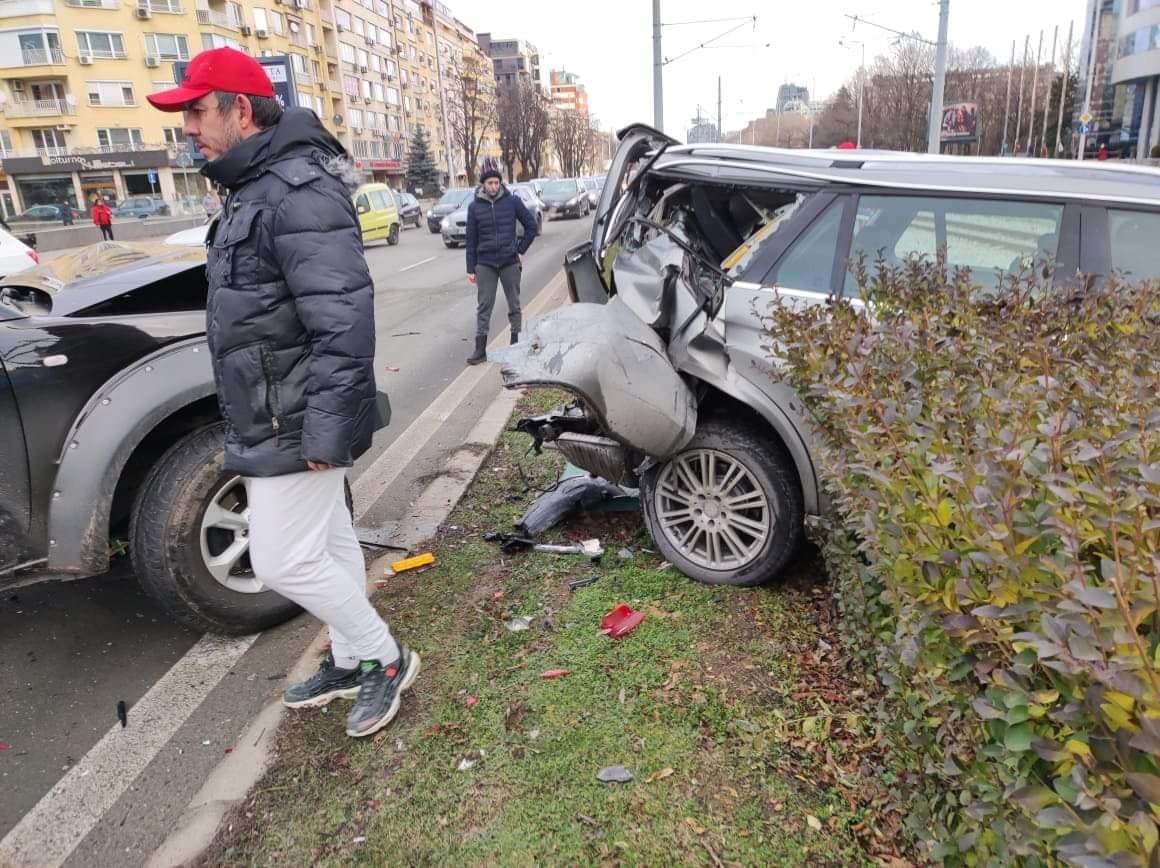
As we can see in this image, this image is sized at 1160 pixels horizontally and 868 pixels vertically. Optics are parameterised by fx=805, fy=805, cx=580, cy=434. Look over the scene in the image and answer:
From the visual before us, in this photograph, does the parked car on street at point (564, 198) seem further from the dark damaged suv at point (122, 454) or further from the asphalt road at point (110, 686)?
the dark damaged suv at point (122, 454)

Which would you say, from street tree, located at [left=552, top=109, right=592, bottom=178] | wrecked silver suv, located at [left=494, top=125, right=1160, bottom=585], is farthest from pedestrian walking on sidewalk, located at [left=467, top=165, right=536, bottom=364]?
street tree, located at [left=552, top=109, right=592, bottom=178]

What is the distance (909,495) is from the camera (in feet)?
5.71

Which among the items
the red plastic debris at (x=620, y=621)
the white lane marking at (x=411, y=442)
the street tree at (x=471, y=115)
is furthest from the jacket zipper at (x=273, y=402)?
the street tree at (x=471, y=115)

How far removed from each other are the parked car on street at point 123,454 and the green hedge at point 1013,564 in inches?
90.9

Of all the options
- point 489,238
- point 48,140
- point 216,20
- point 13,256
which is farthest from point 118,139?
point 489,238

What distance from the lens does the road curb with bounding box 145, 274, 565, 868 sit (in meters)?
2.39

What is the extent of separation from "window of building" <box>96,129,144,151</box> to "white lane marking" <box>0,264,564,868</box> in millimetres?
68651

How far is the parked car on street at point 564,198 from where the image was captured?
34.4 m

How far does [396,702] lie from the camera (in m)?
2.85

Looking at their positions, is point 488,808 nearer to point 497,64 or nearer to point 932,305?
point 932,305

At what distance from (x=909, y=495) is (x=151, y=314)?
313 cm

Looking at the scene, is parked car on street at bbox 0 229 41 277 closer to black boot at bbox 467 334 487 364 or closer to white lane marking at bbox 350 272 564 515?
black boot at bbox 467 334 487 364

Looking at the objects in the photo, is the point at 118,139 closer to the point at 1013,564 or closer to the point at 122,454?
the point at 122,454

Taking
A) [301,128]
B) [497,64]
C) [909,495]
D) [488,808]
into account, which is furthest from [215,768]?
[497,64]
